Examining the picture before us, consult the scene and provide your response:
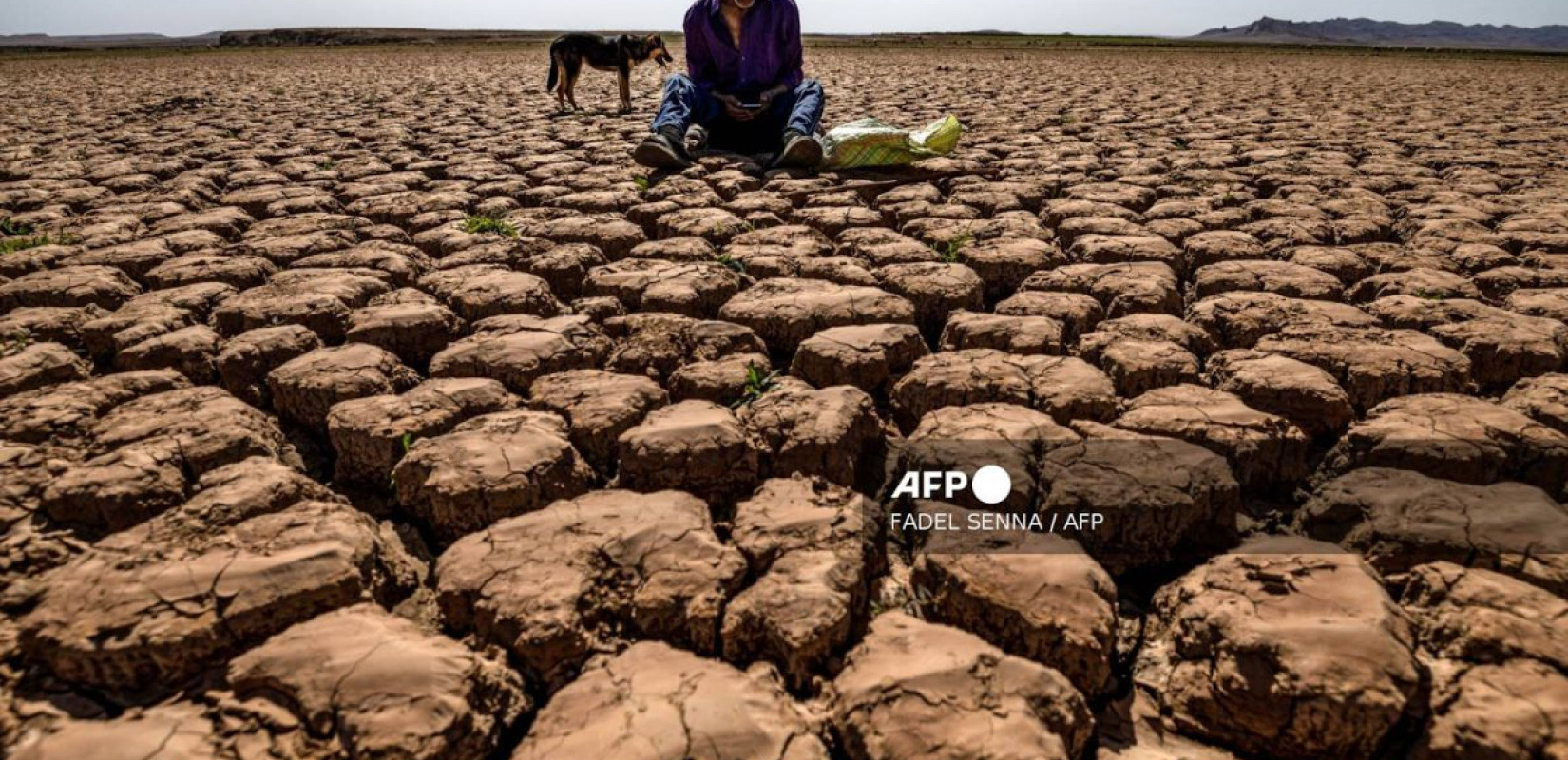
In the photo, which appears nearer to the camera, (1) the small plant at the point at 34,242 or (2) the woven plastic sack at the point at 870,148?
(1) the small plant at the point at 34,242

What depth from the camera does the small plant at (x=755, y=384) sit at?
1.62m

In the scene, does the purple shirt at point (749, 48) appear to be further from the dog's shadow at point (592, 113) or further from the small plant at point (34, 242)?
the small plant at point (34, 242)

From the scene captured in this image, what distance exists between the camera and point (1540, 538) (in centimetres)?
112

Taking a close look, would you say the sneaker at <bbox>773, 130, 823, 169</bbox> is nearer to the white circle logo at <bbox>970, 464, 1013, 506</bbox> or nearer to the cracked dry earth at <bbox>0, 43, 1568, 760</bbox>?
the cracked dry earth at <bbox>0, 43, 1568, 760</bbox>

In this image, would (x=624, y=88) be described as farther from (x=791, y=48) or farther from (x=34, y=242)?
(x=34, y=242)

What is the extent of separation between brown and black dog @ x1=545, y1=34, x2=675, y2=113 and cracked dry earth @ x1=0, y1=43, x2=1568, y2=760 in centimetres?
363

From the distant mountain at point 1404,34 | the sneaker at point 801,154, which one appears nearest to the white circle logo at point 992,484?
the sneaker at point 801,154

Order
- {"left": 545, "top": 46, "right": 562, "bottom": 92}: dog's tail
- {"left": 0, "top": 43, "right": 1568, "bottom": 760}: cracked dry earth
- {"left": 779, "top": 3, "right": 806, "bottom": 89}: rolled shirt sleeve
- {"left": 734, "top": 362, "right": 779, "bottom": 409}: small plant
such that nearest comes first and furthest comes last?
1. {"left": 0, "top": 43, "right": 1568, "bottom": 760}: cracked dry earth
2. {"left": 734, "top": 362, "right": 779, "bottom": 409}: small plant
3. {"left": 779, "top": 3, "right": 806, "bottom": 89}: rolled shirt sleeve
4. {"left": 545, "top": 46, "right": 562, "bottom": 92}: dog's tail

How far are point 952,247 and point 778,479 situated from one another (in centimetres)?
138

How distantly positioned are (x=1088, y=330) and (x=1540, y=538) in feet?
3.06

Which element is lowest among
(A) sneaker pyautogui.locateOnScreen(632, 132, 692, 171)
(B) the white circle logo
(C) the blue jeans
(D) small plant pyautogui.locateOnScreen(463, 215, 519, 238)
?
(B) the white circle logo

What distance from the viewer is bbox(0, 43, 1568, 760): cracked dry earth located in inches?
36.8

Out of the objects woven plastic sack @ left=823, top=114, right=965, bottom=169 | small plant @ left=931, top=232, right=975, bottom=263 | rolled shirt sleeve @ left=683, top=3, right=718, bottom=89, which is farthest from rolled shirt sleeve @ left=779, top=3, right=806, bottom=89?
small plant @ left=931, top=232, right=975, bottom=263

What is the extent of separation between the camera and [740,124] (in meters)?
4.11
